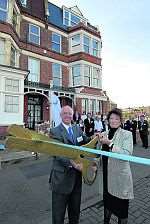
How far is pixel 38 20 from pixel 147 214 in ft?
70.1

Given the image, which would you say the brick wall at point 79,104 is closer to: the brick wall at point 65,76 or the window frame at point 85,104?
the window frame at point 85,104

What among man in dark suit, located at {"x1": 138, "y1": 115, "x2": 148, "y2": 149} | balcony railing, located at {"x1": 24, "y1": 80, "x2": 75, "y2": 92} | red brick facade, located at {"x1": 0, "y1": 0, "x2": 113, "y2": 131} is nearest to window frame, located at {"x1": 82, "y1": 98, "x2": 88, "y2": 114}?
red brick facade, located at {"x1": 0, "y1": 0, "x2": 113, "y2": 131}

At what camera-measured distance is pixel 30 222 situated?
4.17 meters

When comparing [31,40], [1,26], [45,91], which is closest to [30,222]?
[1,26]

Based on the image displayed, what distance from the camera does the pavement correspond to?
4293 mm

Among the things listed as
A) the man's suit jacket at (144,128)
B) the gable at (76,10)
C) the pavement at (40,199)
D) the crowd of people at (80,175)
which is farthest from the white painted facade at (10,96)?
the gable at (76,10)

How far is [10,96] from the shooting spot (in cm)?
1656

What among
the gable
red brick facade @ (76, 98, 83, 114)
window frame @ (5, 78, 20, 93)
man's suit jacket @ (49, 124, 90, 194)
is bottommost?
man's suit jacket @ (49, 124, 90, 194)

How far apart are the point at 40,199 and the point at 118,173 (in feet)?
8.74

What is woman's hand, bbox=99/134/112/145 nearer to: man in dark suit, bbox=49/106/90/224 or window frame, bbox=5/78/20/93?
man in dark suit, bbox=49/106/90/224

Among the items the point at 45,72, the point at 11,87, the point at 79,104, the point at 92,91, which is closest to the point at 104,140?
the point at 11,87

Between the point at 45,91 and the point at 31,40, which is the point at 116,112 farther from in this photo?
the point at 31,40

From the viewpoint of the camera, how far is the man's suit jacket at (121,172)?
3275 millimetres

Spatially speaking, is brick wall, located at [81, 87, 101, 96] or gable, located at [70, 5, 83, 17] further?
gable, located at [70, 5, 83, 17]
